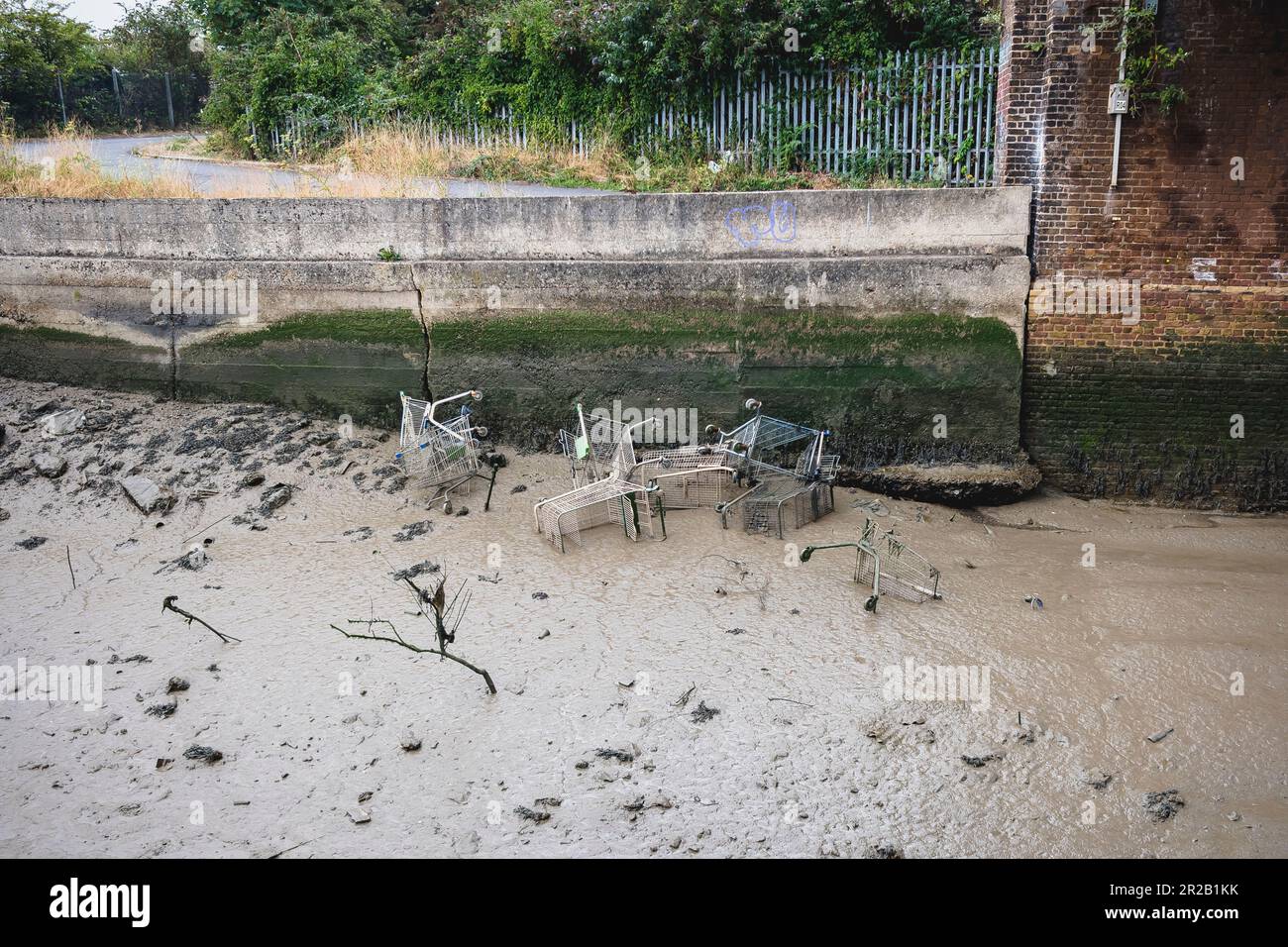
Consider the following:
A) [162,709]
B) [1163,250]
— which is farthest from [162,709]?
[1163,250]

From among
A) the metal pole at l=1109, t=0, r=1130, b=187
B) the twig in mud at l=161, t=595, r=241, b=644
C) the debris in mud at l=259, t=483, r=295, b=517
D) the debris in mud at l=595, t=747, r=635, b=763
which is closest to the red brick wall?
the metal pole at l=1109, t=0, r=1130, b=187

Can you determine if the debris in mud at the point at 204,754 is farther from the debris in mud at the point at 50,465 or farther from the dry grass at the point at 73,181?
the dry grass at the point at 73,181

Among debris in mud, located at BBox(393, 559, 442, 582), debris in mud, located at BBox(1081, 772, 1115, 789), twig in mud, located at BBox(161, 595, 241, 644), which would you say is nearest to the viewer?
debris in mud, located at BBox(1081, 772, 1115, 789)

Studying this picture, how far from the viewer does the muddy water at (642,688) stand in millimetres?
4996

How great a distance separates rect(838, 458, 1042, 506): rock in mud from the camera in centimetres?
867

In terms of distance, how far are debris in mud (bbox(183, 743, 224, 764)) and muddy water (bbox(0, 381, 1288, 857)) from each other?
45mm

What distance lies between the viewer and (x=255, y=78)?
14.7 meters

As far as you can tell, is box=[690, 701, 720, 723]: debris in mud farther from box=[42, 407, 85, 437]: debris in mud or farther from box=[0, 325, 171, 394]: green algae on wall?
box=[42, 407, 85, 437]: debris in mud

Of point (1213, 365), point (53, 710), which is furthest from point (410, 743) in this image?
point (1213, 365)

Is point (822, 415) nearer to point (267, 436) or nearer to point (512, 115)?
point (267, 436)

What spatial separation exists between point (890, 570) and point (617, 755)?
291 cm

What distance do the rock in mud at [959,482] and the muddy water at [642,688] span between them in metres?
0.19

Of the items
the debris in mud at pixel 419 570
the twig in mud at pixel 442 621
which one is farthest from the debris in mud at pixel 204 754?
the debris in mud at pixel 419 570

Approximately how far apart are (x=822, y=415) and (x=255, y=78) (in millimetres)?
11033
